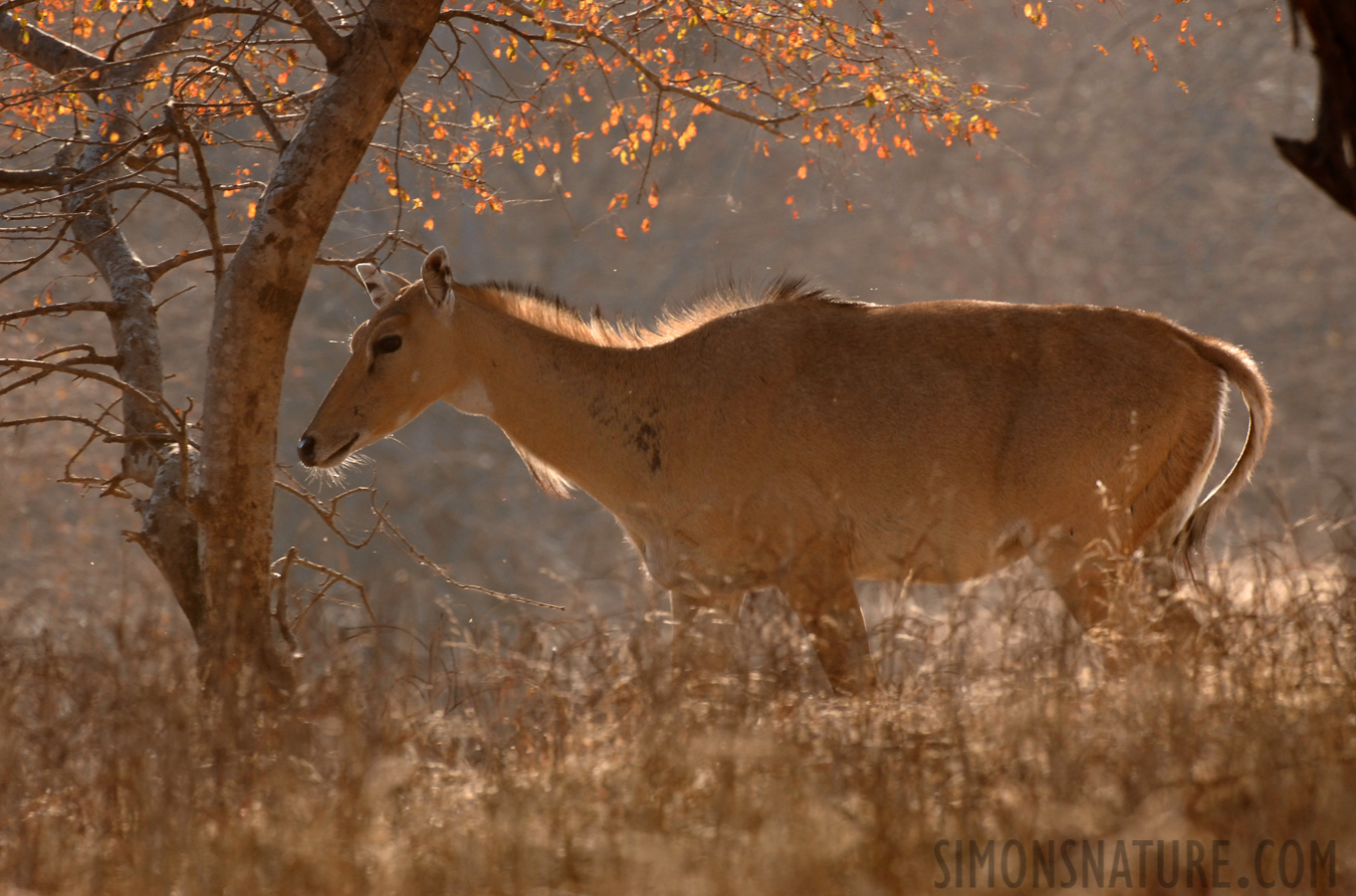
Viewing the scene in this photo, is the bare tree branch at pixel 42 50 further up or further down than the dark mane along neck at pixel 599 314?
further up

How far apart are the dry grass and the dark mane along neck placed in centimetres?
264

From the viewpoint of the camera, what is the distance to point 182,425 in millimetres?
6145

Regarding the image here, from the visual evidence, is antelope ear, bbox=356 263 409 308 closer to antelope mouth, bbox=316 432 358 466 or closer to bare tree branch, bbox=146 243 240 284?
bare tree branch, bbox=146 243 240 284

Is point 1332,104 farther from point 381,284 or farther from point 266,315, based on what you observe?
point 381,284

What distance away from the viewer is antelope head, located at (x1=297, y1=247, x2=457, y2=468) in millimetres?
7066

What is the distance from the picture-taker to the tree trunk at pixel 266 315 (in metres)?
5.93

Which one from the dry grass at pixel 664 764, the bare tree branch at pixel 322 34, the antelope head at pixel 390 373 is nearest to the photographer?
the dry grass at pixel 664 764

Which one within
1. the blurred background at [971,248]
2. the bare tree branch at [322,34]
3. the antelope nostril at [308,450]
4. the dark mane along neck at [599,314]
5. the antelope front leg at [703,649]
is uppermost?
the blurred background at [971,248]

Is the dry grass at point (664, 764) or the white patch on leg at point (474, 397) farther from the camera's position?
the white patch on leg at point (474, 397)

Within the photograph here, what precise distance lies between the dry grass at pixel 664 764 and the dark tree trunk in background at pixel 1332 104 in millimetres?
1457

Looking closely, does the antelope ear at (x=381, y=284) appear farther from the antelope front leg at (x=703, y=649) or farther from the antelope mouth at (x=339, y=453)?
the antelope front leg at (x=703, y=649)

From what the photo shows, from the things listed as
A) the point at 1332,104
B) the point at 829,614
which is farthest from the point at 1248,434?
the point at 1332,104

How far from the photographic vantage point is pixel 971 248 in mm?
42375

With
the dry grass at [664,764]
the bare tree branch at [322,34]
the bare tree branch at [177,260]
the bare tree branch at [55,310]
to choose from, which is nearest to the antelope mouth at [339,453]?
the bare tree branch at [177,260]
